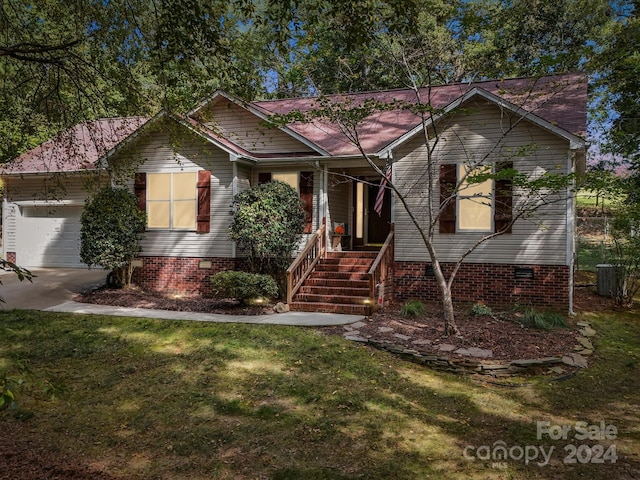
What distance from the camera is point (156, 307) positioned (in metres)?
10.4

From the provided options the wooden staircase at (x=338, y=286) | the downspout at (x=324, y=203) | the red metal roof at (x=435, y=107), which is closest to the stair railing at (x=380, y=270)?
the wooden staircase at (x=338, y=286)

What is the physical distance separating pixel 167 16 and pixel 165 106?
5.82ft

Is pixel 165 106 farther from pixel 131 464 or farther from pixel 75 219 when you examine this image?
pixel 75 219

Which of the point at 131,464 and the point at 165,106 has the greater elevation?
the point at 165,106

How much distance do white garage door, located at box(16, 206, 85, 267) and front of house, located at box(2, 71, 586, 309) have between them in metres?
0.04

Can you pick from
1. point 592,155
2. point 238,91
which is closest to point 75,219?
point 238,91

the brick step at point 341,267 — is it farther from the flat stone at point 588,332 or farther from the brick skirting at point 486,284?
the flat stone at point 588,332

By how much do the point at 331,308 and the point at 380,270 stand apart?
1.37 m

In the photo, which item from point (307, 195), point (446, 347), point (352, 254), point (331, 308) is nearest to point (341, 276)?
point (352, 254)

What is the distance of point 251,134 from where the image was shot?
42.9ft

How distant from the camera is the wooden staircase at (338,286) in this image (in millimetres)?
9680

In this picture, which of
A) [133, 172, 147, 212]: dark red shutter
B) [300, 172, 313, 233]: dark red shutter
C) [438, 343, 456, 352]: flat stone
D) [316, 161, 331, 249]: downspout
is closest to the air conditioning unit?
[438, 343, 456, 352]: flat stone

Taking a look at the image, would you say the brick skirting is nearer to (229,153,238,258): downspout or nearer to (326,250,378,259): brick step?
(229,153,238,258): downspout

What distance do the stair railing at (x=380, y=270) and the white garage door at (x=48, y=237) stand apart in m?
10.3
